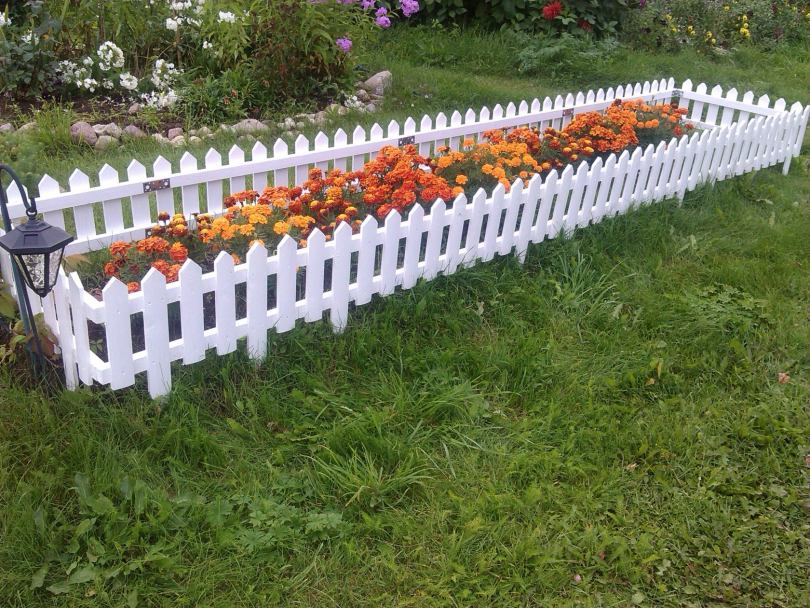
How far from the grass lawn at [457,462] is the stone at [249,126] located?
302 centimetres

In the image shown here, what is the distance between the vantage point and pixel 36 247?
267 cm

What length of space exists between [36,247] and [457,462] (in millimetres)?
1864

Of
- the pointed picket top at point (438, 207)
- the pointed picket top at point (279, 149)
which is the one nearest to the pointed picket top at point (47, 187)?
the pointed picket top at point (279, 149)

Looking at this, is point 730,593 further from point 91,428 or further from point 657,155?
point 657,155

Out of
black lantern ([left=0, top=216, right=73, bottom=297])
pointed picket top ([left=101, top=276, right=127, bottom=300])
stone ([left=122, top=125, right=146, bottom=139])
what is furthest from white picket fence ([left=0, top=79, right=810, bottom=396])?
stone ([left=122, top=125, right=146, bottom=139])

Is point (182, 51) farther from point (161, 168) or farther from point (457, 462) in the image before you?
point (457, 462)

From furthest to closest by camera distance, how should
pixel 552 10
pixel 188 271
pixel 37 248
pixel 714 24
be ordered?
pixel 714 24 → pixel 552 10 → pixel 188 271 → pixel 37 248

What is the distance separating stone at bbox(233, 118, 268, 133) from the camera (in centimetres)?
651

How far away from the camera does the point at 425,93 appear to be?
8.05 metres

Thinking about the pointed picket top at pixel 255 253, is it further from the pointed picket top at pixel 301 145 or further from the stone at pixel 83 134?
the stone at pixel 83 134

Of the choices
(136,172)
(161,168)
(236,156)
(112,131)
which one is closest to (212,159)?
(236,156)

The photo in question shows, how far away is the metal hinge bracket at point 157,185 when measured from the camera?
406cm

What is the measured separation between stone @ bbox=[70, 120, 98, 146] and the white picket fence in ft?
4.15

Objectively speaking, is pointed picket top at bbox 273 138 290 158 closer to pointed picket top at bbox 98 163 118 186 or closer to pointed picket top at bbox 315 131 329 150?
pointed picket top at bbox 315 131 329 150
